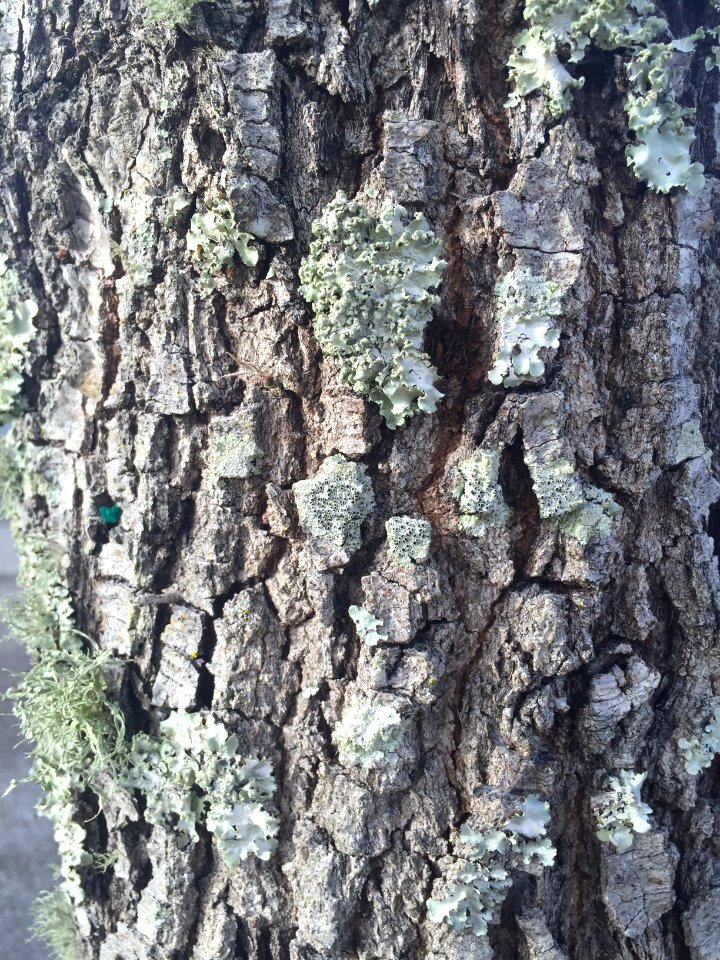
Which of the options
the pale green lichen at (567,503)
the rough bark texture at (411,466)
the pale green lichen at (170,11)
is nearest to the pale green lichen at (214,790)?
the rough bark texture at (411,466)

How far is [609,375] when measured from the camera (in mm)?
1418

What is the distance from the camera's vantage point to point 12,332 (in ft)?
5.20

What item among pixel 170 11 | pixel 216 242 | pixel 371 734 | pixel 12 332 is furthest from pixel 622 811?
pixel 170 11

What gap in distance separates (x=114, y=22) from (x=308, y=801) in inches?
64.5

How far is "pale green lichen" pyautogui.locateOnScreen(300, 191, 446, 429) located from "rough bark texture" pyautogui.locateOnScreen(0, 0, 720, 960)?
0.20 feet

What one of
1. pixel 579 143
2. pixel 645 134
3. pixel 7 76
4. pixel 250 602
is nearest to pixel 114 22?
pixel 7 76

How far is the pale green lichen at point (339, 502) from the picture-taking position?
138 centimetres

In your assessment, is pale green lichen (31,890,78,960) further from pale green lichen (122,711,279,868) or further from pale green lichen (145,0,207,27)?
pale green lichen (145,0,207,27)

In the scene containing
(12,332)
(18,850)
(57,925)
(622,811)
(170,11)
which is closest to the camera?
(170,11)

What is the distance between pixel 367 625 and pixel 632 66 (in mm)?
1210

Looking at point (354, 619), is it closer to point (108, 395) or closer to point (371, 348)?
point (371, 348)

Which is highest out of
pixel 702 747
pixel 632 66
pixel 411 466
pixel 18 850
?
pixel 632 66

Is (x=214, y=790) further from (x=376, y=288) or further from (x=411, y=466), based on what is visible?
(x=376, y=288)

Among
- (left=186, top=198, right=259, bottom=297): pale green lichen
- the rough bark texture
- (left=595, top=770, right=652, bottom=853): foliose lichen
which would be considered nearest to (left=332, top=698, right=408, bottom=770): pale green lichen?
the rough bark texture
